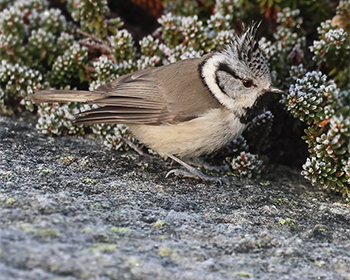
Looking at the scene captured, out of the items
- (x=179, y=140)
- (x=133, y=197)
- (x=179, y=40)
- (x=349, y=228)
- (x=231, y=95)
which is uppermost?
(x=179, y=40)

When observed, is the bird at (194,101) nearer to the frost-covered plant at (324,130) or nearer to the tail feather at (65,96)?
the tail feather at (65,96)

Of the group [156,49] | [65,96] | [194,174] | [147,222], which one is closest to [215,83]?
[194,174]

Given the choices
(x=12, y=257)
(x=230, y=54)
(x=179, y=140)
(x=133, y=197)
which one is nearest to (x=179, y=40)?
(x=230, y=54)

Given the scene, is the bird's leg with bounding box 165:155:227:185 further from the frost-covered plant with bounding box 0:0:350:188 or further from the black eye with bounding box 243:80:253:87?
the black eye with bounding box 243:80:253:87

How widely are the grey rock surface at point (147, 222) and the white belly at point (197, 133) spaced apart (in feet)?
0.88

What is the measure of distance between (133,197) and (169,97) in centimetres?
102

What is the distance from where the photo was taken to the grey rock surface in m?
2.01

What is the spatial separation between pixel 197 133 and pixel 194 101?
0.92 feet

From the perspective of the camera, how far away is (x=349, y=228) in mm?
2879

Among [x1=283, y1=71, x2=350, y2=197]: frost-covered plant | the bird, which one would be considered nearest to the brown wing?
the bird

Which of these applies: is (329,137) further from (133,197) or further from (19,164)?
(19,164)

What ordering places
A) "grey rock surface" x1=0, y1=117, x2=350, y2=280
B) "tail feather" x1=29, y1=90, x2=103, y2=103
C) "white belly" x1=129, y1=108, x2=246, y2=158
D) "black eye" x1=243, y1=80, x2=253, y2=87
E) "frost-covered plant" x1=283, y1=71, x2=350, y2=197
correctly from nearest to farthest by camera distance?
1. "grey rock surface" x1=0, y1=117, x2=350, y2=280
2. "frost-covered plant" x1=283, y1=71, x2=350, y2=197
3. "white belly" x1=129, y1=108, x2=246, y2=158
4. "black eye" x1=243, y1=80, x2=253, y2=87
5. "tail feather" x1=29, y1=90, x2=103, y2=103

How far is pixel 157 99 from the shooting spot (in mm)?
3568

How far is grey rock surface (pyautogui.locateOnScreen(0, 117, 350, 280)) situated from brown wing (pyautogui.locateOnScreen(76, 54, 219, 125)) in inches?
17.0
